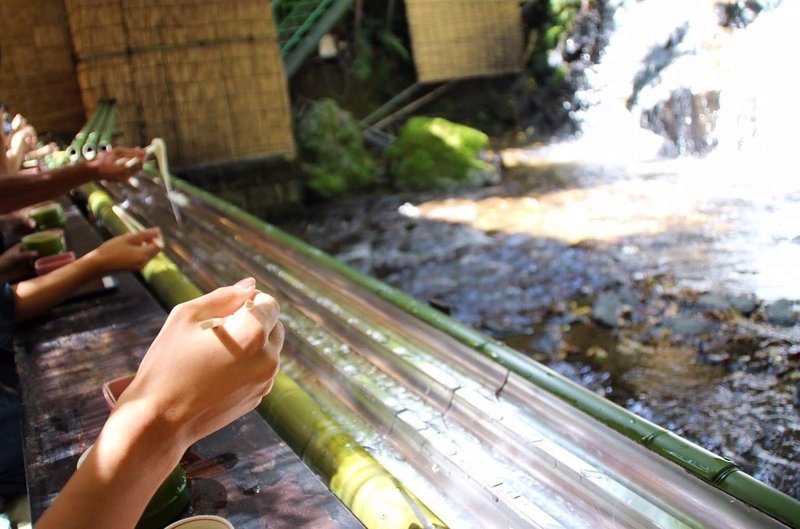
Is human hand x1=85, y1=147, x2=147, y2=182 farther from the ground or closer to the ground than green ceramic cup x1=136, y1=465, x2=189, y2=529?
farther from the ground

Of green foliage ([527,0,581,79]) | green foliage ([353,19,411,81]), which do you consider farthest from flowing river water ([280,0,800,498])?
green foliage ([353,19,411,81])

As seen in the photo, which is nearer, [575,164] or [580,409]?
[580,409]

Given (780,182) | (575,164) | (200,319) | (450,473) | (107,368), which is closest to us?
(200,319)

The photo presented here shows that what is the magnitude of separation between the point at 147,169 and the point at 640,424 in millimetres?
4009

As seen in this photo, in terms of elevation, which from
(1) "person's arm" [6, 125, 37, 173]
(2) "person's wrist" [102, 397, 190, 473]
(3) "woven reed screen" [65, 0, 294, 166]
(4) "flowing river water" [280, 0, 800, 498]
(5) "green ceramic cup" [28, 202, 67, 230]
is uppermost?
(3) "woven reed screen" [65, 0, 294, 166]

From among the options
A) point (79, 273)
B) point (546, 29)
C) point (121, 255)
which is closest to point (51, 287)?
point (79, 273)

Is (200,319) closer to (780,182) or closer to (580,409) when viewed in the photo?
(580,409)

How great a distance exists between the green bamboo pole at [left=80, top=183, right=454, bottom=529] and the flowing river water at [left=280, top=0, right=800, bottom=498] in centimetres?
216

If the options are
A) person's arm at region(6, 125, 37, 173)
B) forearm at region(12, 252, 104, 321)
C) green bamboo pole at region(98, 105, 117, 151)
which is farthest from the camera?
green bamboo pole at region(98, 105, 117, 151)

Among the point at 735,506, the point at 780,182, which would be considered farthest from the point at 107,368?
the point at 780,182

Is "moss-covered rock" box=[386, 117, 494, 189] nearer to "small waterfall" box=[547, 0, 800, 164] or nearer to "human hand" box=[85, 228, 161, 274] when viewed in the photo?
"small waterfall" box=[547, 0, 800, 164]

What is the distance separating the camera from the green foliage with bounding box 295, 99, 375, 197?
10.0 m

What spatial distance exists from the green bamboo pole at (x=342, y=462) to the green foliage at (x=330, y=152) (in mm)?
8522

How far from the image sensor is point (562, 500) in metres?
1.22
